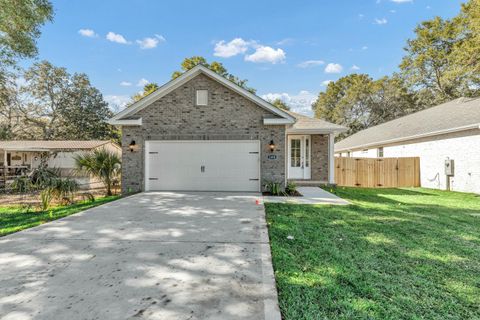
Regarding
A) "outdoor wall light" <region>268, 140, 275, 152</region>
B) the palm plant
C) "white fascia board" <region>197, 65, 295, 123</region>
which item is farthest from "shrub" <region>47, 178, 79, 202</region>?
"outdoor wall light" <region>268, 140, 275, 152</region>

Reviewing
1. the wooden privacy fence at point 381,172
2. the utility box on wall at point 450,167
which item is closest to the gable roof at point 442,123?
the utility box on wall at point 450,167

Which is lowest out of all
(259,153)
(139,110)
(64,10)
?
(259,153)

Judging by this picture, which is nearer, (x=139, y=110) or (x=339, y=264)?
(x=339, y=264)

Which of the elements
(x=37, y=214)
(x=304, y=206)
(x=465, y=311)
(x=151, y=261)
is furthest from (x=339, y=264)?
(x=37, y=214)

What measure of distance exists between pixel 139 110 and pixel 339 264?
9.57m

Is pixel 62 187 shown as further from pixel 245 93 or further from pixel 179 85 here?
pixel 245 93

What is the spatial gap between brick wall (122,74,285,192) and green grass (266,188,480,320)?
4.24 metres

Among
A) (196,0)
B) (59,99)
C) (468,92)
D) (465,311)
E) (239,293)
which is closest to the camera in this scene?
(465,311)

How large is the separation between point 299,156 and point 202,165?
5609mm

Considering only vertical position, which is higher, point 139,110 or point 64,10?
point 64,10

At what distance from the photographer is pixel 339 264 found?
11.5 ft

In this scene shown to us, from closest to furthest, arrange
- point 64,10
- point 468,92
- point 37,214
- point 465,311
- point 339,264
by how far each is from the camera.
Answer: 1. point 465,311
2. point 339,264
3. point 37,214
4. point 64,10
5. point 468,92

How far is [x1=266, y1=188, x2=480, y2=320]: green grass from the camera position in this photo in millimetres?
2512

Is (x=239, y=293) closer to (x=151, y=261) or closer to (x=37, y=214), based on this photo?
(x=151, y=261)
